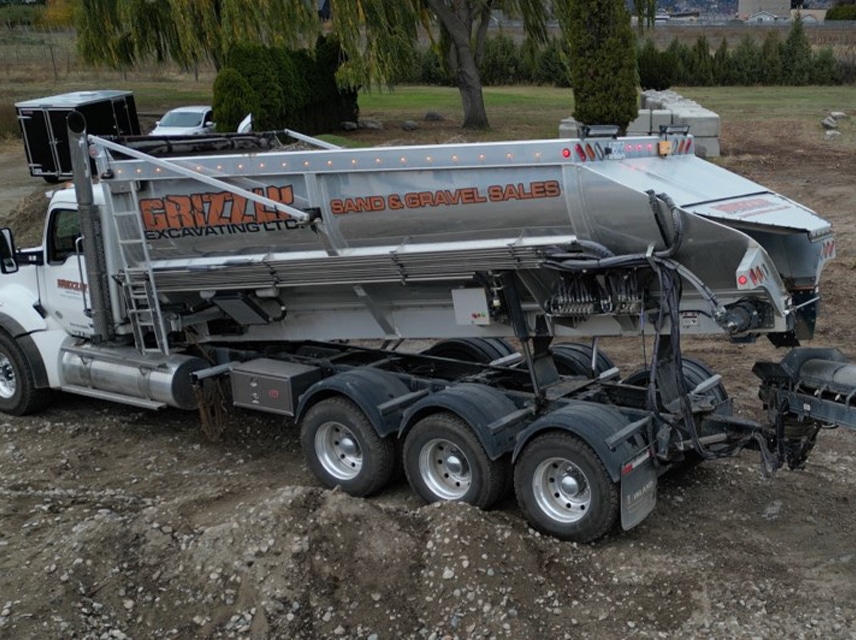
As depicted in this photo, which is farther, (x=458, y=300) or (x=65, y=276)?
(x=65, y=276)

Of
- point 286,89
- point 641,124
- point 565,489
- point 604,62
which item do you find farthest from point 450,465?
point 286,89

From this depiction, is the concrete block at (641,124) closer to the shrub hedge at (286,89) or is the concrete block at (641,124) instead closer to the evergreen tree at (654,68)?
Answer: the shrub hedge at (286,89)

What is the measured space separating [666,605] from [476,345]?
3.86m

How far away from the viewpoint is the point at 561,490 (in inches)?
300

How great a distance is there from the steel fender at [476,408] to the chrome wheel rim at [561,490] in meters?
0.39

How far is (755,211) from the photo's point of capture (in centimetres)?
744

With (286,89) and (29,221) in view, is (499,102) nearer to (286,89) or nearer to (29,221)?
(286,89)

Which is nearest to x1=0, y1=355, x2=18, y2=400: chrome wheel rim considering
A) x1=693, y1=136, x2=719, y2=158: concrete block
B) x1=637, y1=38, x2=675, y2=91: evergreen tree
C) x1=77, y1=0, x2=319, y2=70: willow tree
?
x1=77, y1=0, x2=319, y2=70: willow tree

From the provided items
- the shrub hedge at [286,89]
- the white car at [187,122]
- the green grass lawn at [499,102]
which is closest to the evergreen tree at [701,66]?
the green grass lawn at [499,102]

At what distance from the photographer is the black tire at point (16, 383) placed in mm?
10828

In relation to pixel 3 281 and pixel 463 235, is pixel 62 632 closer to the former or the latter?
pixel 463 235

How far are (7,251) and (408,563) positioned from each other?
244 inches

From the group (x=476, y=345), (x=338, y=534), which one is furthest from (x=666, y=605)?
(x=476, y=345)

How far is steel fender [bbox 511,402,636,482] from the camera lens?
23.4ft
